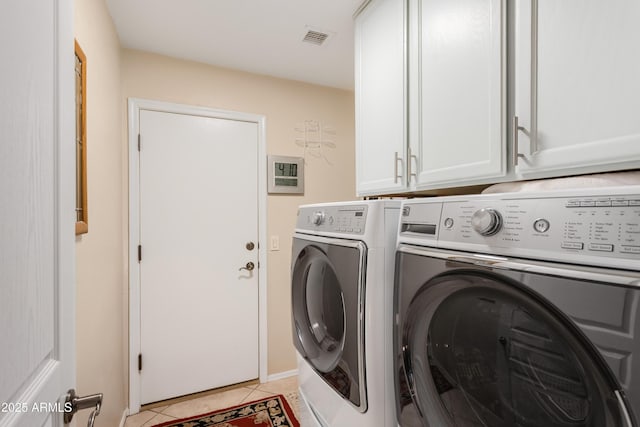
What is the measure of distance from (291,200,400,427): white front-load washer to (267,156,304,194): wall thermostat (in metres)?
1.09

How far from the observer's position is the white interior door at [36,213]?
0.42m

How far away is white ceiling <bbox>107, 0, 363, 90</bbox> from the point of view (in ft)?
5.41

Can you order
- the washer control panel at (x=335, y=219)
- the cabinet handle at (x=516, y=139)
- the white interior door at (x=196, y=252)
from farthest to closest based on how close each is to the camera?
the white interior door at (x=196, y=252) → the washer control panel at (x=335, y=219) → the cabinet handle at (x=516, y=139)

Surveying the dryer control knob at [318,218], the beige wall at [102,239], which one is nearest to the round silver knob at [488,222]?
the dryer control knob at [318,218]

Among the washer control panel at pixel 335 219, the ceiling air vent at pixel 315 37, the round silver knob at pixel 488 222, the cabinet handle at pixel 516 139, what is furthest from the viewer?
the ceiling air vent at pixel 315 37

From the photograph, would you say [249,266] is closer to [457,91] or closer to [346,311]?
[346,311]

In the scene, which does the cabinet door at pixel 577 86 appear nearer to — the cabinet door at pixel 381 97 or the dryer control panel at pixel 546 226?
the dryer control panel at pixel 546 226

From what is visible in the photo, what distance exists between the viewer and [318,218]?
1308mm

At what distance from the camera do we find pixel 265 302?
8.00ft

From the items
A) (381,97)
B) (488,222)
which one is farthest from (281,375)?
(488,222)

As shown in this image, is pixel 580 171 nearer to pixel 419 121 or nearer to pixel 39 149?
pixel 419 121

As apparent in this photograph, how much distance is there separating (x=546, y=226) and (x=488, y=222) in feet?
0.35

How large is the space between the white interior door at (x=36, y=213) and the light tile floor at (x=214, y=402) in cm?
173

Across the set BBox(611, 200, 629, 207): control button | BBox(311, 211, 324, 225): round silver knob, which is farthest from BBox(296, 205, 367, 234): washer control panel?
BBox(611, 200, 629, 207): control button
